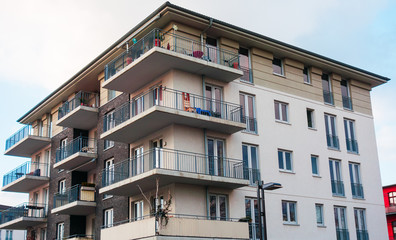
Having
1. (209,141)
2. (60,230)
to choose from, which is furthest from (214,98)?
(60,230)

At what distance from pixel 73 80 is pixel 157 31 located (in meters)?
10.1

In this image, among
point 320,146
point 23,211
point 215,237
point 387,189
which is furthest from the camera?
point 387,189

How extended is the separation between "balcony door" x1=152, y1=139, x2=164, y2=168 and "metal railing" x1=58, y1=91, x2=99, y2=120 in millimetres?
8834


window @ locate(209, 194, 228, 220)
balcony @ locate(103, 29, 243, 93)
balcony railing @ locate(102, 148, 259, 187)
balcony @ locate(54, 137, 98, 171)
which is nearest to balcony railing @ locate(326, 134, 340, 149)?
balcony railing @ locate(102, 148, 259, 187)

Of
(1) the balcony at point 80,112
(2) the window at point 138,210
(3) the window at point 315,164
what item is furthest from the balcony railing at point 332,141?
(1) the balcony at point 80,112

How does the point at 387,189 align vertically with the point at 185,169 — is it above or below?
above

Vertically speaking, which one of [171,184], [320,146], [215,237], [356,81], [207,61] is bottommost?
[215,237]

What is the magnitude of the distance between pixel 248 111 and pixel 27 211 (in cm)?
1745

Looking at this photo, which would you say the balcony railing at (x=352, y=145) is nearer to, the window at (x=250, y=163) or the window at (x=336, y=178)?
the window at (x=336, y=178)

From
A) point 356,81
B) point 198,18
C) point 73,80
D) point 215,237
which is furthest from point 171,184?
point 356,81

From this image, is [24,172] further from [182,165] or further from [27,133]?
[182,165]

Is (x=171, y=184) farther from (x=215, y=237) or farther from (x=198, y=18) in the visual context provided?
(x=198, y=18)

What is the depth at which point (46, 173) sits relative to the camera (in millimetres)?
36156

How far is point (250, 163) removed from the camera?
1006 inches
